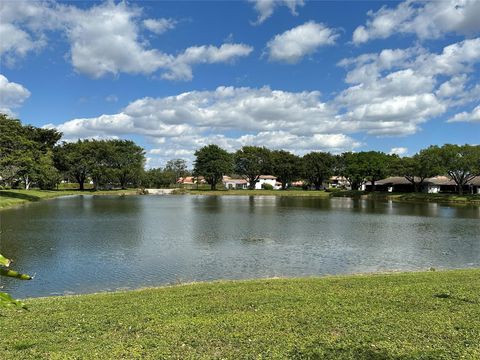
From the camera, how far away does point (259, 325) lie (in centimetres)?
862

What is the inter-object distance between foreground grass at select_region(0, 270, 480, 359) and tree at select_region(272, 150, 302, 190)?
4744 inches

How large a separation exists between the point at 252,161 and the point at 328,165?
24015mm

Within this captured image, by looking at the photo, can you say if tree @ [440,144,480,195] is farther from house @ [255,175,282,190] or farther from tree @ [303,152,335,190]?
house @ [255,175,282,190]

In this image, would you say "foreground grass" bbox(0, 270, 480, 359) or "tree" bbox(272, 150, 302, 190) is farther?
"tree" bbox(272, 150, 302, 190)

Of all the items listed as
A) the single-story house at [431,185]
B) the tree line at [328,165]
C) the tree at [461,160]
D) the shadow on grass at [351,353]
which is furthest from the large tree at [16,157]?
the single-story house at [431,185]

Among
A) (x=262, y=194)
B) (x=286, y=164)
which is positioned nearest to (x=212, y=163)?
(x=262, y=194)

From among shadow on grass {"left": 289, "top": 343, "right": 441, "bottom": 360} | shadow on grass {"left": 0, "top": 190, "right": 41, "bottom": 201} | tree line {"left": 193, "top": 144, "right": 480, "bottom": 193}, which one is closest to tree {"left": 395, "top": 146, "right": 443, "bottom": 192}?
tree line {"left": 193, "top": 144, "right": 480, "bottom": 193}

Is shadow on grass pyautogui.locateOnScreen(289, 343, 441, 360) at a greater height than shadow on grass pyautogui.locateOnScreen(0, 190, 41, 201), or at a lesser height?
lesser

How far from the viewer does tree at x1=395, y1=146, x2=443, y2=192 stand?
→ 85000 millimetres

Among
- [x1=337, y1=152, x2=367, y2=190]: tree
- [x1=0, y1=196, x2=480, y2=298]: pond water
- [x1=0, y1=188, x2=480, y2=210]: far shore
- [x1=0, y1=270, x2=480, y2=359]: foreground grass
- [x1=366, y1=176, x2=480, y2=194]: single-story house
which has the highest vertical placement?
[x1=337, y1=152, x2=367, y2=190]: tree

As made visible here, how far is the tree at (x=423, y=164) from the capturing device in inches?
3346

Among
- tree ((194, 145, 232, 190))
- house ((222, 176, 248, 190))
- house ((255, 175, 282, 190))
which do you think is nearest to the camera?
tree ((194, 145, 232, 190))

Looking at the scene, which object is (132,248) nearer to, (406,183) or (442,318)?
(442,318)

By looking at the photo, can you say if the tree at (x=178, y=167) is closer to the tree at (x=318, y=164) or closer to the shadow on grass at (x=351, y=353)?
the tree at (x=318, y=164)
